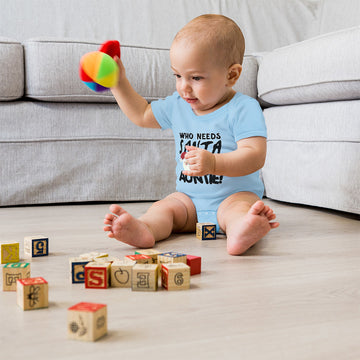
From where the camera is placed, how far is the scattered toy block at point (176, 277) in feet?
2.58

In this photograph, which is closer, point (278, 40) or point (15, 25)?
point (15, 25)

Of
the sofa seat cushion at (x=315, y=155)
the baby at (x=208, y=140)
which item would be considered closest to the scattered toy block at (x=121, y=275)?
the baby at (x=208, y=140)

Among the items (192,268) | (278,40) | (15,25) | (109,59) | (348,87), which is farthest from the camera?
(278,40)

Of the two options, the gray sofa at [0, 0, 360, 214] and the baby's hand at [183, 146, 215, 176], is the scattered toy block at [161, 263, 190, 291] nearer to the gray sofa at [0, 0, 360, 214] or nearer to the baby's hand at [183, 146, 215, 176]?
the baby's hand at [183, 146, 215, 176]

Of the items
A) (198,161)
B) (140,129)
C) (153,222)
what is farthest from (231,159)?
(140,129)

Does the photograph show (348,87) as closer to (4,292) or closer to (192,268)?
(192,268)

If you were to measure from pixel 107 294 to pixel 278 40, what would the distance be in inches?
88.4

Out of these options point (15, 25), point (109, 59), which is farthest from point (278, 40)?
point (109, 59)

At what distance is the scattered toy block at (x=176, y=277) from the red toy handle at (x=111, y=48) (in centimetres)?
61

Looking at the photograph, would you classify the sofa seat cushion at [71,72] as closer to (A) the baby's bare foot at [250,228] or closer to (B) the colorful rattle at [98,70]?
(B) the colorful rattle at [98,70]

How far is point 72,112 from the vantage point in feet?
5.44

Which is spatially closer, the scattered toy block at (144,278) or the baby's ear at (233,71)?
the scattered toy block at (144,278)

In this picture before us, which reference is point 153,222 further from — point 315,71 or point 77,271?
point 315,71

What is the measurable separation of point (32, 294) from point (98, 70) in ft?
1.84
